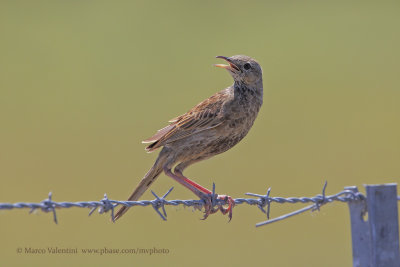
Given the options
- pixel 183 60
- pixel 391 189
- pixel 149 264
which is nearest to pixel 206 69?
pixel 183 60

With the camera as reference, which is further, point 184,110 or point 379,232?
point 184,110

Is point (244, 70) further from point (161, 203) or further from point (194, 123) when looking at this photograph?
point (161, 203)

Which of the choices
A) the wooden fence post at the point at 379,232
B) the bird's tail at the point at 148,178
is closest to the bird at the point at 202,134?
the bird's tail at the point at 148,178

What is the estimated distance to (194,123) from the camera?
695cm

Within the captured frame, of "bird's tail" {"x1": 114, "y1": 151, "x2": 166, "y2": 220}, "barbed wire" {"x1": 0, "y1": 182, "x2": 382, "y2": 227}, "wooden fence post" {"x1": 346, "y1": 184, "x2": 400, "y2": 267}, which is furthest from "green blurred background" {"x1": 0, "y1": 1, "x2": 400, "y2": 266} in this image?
"wooden fence post" {"x1": 346, "y1": 184, "x2": 400, "y2": 267}

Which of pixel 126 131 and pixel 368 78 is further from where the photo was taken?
pixel 368 78

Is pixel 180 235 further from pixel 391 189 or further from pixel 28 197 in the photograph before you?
pixel 391 189

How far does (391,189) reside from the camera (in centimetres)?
423

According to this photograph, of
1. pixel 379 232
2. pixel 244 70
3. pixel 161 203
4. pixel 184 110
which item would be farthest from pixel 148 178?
pixel 184 110

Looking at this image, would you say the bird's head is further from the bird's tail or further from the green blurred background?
the green blurred background

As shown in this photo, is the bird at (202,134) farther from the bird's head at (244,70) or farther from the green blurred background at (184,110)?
the green blurred background at (184,110)

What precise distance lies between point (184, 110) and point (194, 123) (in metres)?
11.9

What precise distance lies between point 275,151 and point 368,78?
23.3ft

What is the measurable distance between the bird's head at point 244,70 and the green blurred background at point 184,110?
514 centimetres
